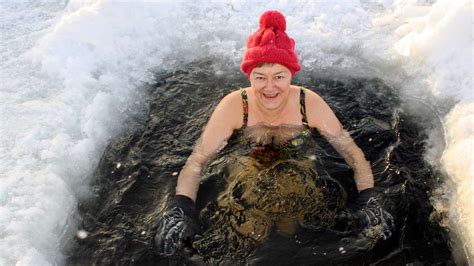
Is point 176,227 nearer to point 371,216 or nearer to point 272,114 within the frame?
point 272,114

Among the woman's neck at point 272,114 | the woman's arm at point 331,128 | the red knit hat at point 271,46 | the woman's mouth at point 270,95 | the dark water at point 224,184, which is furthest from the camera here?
the woman's neck at point 272,114

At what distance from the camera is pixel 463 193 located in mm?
3549

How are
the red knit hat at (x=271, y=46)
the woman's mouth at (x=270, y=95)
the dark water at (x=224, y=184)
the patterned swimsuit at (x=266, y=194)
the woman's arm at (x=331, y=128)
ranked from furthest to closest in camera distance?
the woman's arm at (x=331, y=128), the woman's mouth at (x=270, y=95), the red knit hat at (x=271, y=46), the patterned swimsuit at (x=266, y=194), the dark water at (x=224, y=184)

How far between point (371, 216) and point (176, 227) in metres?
1.42

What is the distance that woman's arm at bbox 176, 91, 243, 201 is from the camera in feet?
12.3

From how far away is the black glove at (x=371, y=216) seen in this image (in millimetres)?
3324

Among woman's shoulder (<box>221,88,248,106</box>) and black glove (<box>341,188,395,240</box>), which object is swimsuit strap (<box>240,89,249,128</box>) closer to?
woman's shoulder (<box>221,88,248,106</box>)

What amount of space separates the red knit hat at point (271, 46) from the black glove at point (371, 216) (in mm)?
1147

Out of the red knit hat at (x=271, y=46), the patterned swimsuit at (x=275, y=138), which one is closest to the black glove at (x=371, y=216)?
the patterned swimsuit at (x=275, y=138)

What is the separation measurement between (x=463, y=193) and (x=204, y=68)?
3108 millimetres

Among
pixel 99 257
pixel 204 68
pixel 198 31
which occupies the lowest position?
pixel 99 257

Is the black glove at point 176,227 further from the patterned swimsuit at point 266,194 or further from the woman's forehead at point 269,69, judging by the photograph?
the woman's forehead at point 269,69

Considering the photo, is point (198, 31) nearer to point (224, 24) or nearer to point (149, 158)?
point (224, 24)

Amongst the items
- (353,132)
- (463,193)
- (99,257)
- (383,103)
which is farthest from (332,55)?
(99,257)
